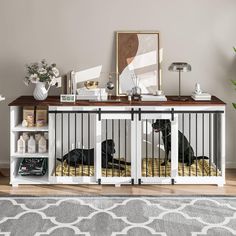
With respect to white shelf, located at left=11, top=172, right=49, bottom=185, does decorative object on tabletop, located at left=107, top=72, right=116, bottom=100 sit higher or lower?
higher

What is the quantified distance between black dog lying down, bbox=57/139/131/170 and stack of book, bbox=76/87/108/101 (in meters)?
0.42

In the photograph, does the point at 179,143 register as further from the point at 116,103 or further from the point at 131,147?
the point at 116,103

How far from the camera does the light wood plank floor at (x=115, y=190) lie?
14.2 ft

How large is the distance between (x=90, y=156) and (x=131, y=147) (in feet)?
1.50

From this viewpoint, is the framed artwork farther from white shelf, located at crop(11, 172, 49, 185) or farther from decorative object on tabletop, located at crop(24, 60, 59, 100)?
white shelf, located at crop(11, 172, 49, 185)

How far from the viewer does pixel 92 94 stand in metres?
4.73

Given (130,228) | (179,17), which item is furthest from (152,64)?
(130,228)

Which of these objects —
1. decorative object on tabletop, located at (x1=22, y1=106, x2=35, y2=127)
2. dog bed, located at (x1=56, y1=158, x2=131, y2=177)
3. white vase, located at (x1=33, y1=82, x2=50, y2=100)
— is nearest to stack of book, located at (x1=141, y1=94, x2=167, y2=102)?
dog bed, located at (x1=56, y1=158, x2=131, y2=177)

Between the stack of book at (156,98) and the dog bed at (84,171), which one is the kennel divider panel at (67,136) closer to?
the dog bed at (84,171)

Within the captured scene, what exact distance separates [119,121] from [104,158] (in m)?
0.45

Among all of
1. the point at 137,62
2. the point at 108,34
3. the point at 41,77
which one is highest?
the point at 108,34

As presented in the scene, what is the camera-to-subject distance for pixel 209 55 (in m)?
5.08

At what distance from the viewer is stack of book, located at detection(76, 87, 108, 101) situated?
15.4 ft

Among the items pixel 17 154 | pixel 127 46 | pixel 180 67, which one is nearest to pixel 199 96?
pixel 180 67
